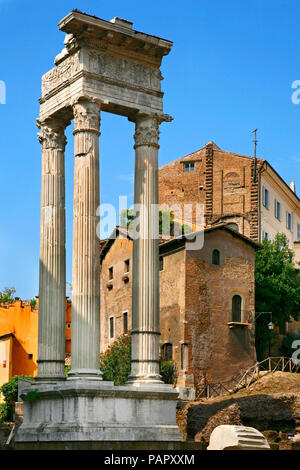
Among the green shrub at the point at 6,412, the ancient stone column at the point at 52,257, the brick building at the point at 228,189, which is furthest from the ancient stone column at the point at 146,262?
the brick building at the point at 228,189

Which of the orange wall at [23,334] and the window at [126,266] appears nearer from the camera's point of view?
the window at [126,266]

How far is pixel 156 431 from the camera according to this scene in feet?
67.1

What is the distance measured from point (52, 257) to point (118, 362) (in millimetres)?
14868

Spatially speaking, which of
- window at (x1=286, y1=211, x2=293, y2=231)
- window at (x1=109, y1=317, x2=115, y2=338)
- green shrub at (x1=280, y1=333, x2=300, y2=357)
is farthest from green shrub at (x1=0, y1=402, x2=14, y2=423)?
window at (x1=286, y1=211, x2=293, y2=231)

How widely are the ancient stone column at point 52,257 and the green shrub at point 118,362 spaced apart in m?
13.0

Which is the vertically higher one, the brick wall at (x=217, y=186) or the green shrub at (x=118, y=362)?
the brick wall at (x=217, y=186)

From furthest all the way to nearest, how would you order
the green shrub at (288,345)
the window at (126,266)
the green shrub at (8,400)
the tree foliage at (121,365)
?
the green shrub at (288,345), the green shrub at (8,400), the window at (126,266), the tree foliage at (121,365)

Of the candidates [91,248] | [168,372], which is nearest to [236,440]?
[91,248]

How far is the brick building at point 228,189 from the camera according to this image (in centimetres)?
4775

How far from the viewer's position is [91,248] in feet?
68.2

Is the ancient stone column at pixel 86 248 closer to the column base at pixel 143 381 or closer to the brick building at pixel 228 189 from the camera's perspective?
the column base at pixel 143 381

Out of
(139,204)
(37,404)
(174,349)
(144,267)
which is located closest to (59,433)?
(37,404)

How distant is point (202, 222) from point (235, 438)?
111 feet

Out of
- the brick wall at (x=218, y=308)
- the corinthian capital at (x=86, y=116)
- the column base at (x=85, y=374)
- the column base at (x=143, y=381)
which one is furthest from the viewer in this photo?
the brick wall at (x=218, y=308)
